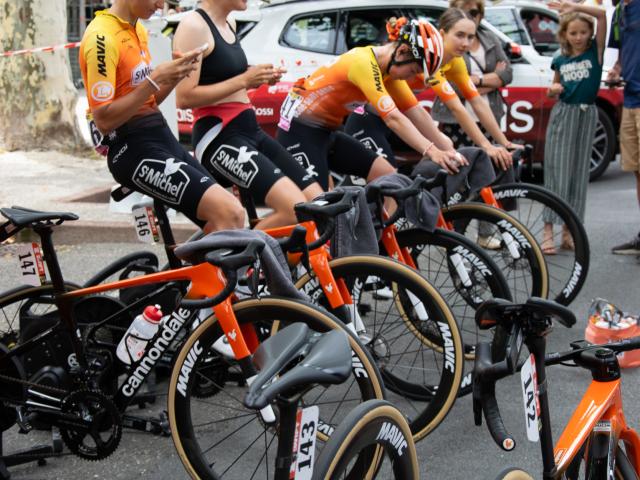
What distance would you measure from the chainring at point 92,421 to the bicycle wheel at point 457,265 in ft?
4.93

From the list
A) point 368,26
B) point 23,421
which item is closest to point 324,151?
point 23,421

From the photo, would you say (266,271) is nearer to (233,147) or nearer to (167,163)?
(167,163)

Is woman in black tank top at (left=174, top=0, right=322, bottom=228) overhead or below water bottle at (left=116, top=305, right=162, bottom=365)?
overhead

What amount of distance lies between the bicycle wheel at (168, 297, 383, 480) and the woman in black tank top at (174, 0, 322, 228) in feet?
2.87

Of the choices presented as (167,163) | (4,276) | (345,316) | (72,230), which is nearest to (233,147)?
(167,163)

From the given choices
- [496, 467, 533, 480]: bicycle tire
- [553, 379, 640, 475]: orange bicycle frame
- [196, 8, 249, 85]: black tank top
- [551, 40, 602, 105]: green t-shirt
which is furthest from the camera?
[551, 40, 602, 105]: green t-shirt

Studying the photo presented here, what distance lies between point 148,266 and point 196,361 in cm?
153

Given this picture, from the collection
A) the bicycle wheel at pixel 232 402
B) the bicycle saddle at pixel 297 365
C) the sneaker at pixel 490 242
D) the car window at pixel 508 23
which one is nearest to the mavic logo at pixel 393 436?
the bicycle saddle at pixel 297 365

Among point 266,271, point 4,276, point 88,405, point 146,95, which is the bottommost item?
point 4,276

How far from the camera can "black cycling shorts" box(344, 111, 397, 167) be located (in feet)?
19.2

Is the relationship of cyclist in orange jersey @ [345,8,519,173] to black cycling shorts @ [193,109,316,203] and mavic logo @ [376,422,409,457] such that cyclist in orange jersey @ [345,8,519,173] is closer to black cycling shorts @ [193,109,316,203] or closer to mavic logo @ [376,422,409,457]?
black cycling shorts @ [193,109,316,203]

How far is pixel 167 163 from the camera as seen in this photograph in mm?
4043


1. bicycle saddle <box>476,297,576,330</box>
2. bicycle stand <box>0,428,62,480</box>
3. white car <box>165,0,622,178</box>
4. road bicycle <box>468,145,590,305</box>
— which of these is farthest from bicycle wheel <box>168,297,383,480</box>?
white car <box>165,0,622,178</box>

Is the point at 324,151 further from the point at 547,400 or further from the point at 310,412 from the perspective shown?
the point at 310,412
